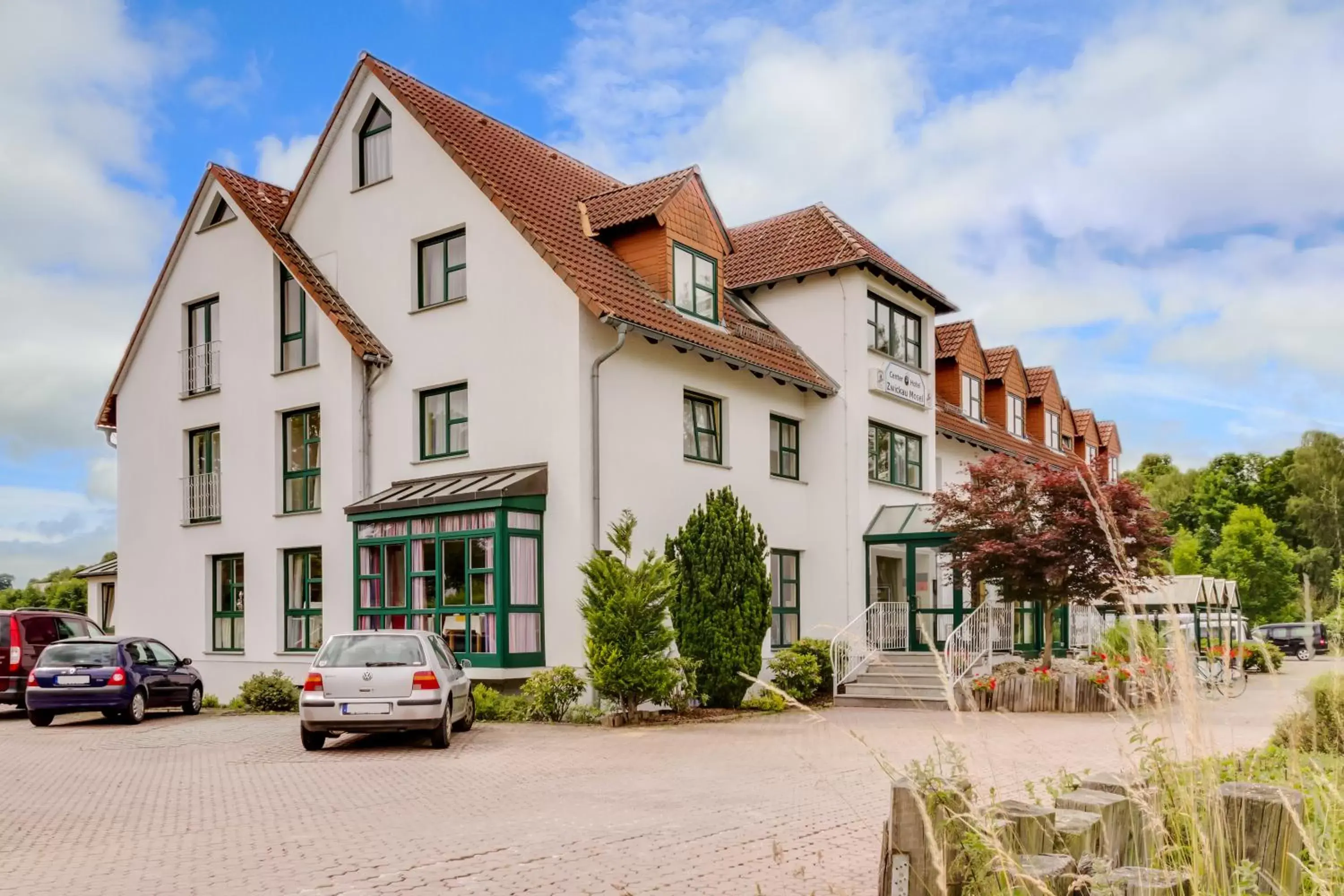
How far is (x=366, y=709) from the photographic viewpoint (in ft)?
48.8

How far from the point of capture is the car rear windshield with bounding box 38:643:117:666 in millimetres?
19422

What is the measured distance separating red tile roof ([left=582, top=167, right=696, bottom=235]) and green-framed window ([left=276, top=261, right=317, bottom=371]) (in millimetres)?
5877

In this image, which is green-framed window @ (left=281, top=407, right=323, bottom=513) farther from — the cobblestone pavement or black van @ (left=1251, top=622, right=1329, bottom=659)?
black van @ (left=1251, top=622, right=1329, bottom=659)

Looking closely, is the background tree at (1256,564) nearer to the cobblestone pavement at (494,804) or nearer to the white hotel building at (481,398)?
the white hotel building at (481,398)

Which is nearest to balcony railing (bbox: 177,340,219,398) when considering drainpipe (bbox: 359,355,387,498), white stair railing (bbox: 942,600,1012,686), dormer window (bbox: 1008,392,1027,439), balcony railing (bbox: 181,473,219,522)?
balcony railing (bbox: 181,473,219,522)

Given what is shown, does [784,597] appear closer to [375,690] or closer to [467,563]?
[467,563]

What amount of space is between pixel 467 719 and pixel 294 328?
10465 mm

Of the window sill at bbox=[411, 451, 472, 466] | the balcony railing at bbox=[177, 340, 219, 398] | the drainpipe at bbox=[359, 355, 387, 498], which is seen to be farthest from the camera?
the balcony railing at bbox=[177, 340, 219, 398]

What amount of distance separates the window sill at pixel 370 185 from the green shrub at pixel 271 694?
30.6 feet

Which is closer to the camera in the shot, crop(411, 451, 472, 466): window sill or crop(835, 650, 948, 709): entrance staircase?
crop(835, 650, 948, 709): entrance staircase

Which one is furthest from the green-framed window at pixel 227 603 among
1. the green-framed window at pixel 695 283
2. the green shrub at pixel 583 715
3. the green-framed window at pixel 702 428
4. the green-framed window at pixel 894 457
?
the green-framed window at pixel 894 457

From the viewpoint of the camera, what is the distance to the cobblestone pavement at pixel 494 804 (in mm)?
7664

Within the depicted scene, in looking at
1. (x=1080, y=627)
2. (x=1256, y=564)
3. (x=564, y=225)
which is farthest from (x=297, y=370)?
(x=1256, y=564)

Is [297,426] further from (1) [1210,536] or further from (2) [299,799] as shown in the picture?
(1) [1210,536]
